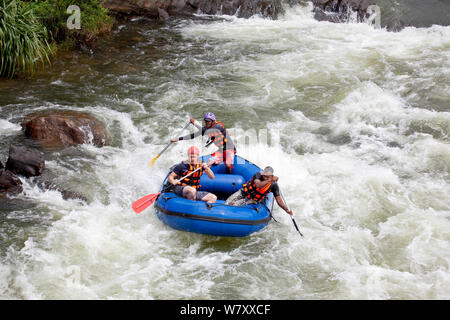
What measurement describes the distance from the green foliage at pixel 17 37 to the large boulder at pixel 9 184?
3565 mm

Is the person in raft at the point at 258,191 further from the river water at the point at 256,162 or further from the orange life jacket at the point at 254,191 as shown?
the river water at the point at 256,162

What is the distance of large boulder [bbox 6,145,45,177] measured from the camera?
277 inches

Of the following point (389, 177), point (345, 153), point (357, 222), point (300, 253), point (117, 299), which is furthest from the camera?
point (345, 153)

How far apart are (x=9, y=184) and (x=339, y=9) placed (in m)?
12.4

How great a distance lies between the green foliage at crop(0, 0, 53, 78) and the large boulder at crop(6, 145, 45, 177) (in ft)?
10.1

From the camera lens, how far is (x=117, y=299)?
5.27 m

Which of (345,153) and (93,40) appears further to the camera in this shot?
(93,40)

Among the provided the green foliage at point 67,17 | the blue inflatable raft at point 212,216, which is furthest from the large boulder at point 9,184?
the green foliage at point 67,17

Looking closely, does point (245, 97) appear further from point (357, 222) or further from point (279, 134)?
point (357, 222)

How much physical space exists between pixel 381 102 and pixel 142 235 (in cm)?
609

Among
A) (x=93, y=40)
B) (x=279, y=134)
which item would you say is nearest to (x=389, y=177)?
(x=279, y=134)

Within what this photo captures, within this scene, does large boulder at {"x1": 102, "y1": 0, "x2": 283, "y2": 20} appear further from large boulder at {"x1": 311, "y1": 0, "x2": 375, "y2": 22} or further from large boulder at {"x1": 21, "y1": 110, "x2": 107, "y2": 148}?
large boulder at {"x1": 21, "y1": 110, "x2": 107, "y2": 148}

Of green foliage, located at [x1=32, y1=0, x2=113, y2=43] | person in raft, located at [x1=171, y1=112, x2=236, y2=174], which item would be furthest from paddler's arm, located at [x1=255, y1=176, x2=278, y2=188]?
green foliage, located at [x1=32, y1=0, x2=113, y2=43]

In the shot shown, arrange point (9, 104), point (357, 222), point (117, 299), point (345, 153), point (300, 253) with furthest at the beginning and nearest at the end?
point (9, 104)
point (345, 153)
point (357, 222)
point (300, 253)
point (117, 299)
